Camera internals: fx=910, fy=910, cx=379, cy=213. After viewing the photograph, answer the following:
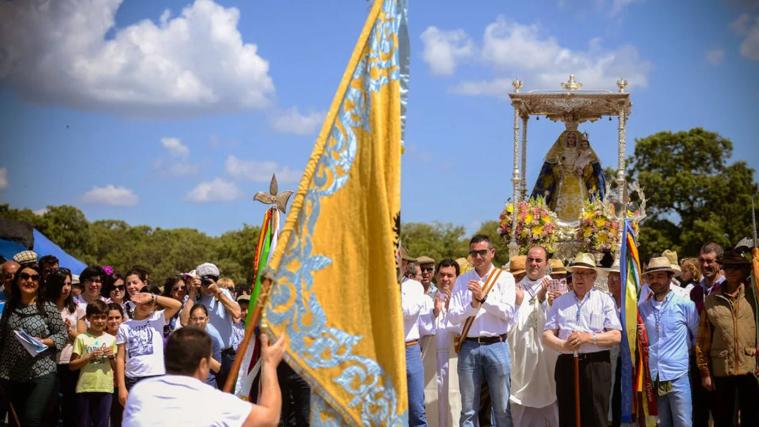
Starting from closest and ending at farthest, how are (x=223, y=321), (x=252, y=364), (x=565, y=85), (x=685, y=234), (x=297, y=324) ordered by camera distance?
(x=297, y=324), (x=252, y=364), (x=223, y=321), (x=565, y=85), (x=685, y=234)

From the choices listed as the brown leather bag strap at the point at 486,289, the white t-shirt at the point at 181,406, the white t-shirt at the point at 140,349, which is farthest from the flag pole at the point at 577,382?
the white t-shirt at the point at 181,406

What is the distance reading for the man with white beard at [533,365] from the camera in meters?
9.69

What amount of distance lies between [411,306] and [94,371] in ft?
10.4

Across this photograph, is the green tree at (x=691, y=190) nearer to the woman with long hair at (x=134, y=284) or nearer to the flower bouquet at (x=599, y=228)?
the flower bouquet at (x=599, y=228)

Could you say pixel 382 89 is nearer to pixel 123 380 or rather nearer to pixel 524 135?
pixel 123 380

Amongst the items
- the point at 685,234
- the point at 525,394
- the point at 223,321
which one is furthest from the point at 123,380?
the point at 685,234

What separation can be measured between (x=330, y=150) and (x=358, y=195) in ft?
0.92

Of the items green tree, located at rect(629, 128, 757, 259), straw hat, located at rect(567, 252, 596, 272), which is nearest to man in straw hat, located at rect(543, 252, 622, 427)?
straw hat, located at rect(567, 252, 596, 272)

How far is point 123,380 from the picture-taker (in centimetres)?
842

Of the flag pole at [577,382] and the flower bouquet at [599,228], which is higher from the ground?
the flower bouquet at [599,228]

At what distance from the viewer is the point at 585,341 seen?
329 inches

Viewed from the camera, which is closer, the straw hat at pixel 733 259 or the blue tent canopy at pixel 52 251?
the straw hat at pixel 733 259

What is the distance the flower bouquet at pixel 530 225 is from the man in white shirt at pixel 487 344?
8.89 m

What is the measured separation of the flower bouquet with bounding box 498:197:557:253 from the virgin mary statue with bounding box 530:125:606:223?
1630 millimetres
